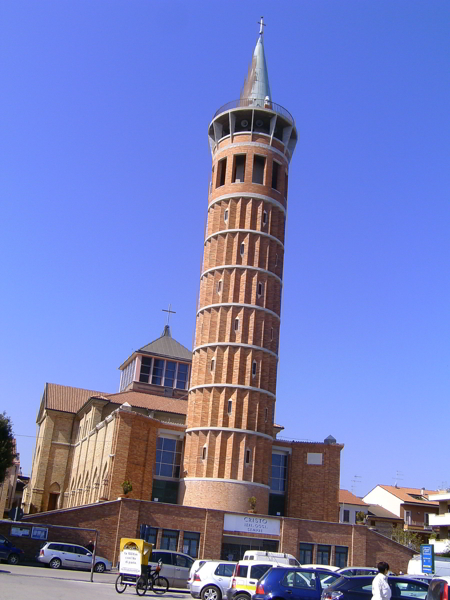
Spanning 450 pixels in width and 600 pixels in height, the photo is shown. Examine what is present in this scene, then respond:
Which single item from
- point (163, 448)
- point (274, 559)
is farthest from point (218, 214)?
point (274, 559)

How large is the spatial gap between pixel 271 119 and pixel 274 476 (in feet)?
85.5

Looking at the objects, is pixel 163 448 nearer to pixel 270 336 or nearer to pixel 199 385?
pixel 199 385

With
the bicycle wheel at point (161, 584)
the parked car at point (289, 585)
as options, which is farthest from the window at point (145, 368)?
the parked car at point (289, 585)

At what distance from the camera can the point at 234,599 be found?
20250 mm

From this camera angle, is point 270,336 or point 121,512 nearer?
point 121,512

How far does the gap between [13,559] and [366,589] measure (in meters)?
19.1

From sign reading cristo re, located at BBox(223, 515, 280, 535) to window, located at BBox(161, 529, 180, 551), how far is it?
9.61 ft

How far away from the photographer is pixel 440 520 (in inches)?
2229

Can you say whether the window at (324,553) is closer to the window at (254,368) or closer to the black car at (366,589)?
the window at (254,368)

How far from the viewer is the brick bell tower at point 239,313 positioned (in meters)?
42.0

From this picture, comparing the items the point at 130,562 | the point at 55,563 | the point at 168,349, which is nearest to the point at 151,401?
the point at 168,349

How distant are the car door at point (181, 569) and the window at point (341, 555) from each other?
14.4m

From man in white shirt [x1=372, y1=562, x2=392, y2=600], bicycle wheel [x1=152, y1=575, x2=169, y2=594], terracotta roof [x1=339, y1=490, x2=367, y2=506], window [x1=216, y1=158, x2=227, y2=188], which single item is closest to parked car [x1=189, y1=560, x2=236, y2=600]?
bicycle wheel [x1=152, y1=575, x2=169, y2=594]

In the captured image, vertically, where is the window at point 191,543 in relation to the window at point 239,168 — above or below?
below
